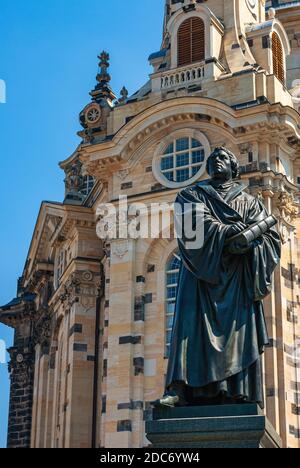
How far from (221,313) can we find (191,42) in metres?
22.6

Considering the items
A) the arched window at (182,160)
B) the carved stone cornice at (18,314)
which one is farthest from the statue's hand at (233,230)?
the carved stone cornice at (18,314)

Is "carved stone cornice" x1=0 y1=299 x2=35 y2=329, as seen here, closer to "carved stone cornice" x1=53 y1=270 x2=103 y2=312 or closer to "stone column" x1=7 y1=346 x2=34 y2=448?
"stone column" x1=7 y1=346 x2=34 y2=448

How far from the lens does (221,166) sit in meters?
10.7

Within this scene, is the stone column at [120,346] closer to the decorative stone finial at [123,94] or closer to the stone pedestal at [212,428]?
the decorative stone finial at [123,94]

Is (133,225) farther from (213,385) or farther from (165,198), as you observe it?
(213,385)

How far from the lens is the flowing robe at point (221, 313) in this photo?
954cm

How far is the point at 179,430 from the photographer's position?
920 centimetres

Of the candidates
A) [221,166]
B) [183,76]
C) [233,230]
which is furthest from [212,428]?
[183,76]

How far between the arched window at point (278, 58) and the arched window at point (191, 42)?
8.67ft

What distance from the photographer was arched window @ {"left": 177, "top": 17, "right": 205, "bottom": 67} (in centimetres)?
3100

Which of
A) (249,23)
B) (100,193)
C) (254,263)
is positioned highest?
(249,23)

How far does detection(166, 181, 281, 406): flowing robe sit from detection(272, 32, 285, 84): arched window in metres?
22.4

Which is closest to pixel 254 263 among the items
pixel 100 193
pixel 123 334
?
pixel 123 334
